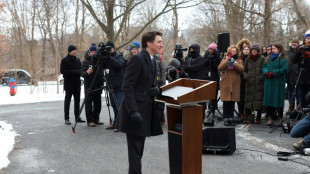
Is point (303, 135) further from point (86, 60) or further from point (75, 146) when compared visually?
point (86, 60)

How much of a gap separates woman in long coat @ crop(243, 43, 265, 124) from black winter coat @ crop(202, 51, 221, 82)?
82 cm

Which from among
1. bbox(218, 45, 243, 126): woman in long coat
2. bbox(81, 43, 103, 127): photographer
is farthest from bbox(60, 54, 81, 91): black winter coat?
bbox(218, 45, 243, 126): woman in long coat

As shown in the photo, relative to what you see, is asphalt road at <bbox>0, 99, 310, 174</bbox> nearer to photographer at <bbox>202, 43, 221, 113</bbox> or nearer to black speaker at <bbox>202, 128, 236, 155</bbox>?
black speaker at <bbox>202, 128, 236, 155</bbox>

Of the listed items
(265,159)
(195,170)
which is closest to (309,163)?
(265,159)

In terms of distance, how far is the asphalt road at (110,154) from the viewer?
4.99 m

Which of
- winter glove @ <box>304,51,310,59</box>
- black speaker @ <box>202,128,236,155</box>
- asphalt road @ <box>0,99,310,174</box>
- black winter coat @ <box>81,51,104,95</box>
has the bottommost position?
asphalt road @ <box>0,99,310,174</box>

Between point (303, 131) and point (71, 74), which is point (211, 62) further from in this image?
point (71, 74)

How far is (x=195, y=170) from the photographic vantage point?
3.90 m

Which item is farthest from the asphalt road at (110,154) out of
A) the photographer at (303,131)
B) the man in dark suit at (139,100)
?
the man in dark suit at (139,100)

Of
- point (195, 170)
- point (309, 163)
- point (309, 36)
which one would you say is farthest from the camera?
point (309, 36)

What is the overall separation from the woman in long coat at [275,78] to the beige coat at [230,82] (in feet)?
2.18

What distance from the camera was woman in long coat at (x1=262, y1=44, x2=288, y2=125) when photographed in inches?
313

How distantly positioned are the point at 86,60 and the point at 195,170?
16.8 feet

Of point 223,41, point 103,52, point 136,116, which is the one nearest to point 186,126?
point 136,116
